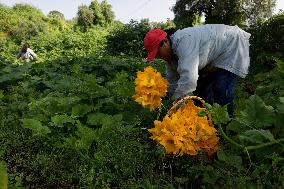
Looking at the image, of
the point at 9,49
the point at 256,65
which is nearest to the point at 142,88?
the point at 256,65

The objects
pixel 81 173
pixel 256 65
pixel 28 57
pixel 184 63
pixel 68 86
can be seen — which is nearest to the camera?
pixel 81 173

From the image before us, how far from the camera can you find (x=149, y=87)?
4.26 m

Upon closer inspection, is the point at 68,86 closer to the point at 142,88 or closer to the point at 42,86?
the point at 42,86

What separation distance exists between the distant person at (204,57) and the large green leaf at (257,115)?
0.70m

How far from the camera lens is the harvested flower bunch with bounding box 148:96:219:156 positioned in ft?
11.8

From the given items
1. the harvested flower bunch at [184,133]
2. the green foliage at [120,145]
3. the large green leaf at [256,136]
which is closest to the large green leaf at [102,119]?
the green foliage at [120,145]

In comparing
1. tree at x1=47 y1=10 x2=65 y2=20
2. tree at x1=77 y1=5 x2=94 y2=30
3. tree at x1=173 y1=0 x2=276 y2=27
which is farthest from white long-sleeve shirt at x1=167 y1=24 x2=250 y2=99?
tree at x1=47 y1=10 x2=65 y2=20

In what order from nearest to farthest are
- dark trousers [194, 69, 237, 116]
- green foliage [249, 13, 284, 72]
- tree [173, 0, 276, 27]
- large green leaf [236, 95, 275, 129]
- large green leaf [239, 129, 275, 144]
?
large green leaf [239, 129, 275, 144]
large green leaf [236, 95, 275, 129]
dark trousers [194, 69, 237, 116]
green foliage [249, 13, 284, 72]
tree [173, 0, 276, 27]

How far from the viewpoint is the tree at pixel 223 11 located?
2509 cm

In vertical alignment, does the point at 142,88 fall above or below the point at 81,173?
above

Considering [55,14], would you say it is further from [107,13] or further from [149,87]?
[149,87]

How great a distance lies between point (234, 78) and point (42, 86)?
4.07 metres

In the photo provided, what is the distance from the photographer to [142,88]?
425cm

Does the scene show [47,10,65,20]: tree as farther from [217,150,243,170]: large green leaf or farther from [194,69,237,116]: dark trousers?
[217,150,243,170]: large green leaf
